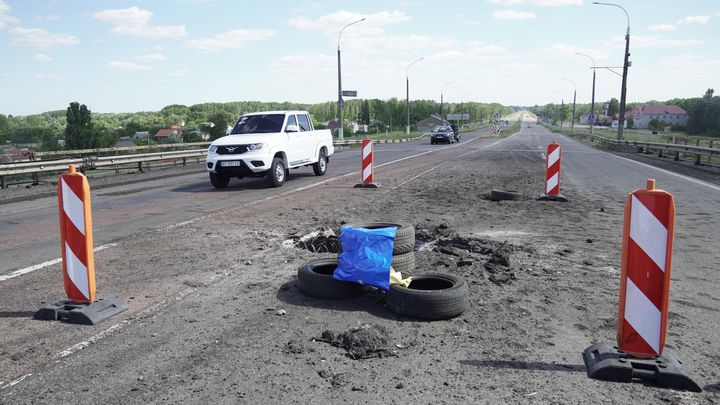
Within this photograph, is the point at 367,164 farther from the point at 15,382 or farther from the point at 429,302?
the point at 15,382

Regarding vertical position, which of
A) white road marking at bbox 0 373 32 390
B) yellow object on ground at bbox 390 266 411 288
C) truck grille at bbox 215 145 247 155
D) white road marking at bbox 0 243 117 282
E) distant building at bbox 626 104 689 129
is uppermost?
distant building at bbox 626 104 689 129

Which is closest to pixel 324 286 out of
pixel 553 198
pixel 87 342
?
pixel 87 342

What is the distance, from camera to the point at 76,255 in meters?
4.75

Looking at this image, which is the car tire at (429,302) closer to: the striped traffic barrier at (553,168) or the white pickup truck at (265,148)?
the striped traffic barrier at (553,168)

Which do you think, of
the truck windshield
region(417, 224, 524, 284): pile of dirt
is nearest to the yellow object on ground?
region(417, 224, 524, 284): pile of dirt

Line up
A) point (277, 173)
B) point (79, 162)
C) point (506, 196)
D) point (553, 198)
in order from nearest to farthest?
point (553, 198)
point (506, 196)
point (277, 173)
point (79, 162)

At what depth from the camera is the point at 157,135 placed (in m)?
127

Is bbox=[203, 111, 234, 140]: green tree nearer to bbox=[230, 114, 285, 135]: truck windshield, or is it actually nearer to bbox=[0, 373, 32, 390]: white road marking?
bbox=[230, 114, 285, 135]: truck windshield

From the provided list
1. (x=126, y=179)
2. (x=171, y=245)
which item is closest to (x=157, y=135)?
(x=126, y=179)

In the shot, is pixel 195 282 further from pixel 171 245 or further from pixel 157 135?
pixel 157 135

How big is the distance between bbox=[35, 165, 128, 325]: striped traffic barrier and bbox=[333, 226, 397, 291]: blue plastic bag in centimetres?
219

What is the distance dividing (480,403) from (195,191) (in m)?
12.0

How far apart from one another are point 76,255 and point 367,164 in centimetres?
988

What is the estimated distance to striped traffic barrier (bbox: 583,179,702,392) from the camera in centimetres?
349
